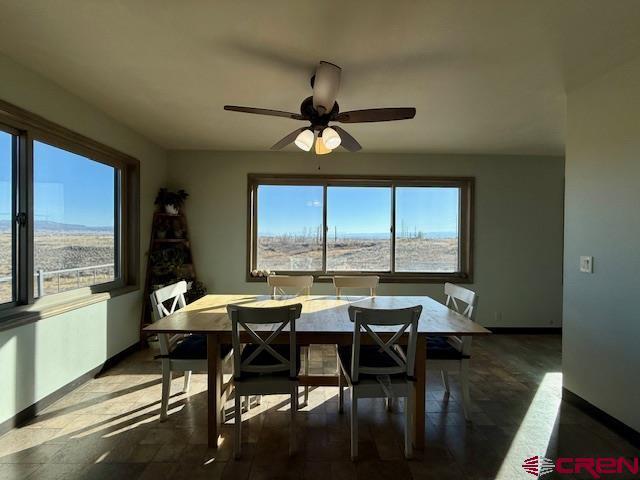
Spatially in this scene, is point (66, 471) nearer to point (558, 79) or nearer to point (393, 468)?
point (393, 468)

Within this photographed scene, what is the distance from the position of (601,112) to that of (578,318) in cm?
158

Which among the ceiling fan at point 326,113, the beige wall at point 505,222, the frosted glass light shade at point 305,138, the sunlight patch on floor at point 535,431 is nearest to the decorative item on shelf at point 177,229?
the beige wall at point 505,222

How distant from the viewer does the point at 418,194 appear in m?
4.43

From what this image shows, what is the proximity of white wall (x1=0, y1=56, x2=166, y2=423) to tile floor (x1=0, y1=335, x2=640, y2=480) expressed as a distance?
0.22 metres

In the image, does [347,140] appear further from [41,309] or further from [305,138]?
[41,309]

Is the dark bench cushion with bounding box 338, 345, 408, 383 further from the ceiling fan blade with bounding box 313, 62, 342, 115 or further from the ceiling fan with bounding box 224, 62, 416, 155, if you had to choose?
the ceiling fan blade with bounding box 313, 62, 342, 115

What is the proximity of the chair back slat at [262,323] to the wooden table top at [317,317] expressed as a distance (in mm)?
91

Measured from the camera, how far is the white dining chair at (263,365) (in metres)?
1.79

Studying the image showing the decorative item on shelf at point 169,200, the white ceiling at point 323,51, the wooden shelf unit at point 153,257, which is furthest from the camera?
the decorative item on shelf at point 169,200

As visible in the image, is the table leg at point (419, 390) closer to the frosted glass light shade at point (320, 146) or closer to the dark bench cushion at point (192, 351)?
the dark bench cushion at point (192, 351)

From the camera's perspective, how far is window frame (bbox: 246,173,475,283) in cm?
428

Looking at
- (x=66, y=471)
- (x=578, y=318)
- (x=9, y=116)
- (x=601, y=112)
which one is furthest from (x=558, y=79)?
(x=66, y=471)

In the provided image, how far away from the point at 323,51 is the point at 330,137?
517 mm

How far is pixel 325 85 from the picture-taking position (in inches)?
77.1
